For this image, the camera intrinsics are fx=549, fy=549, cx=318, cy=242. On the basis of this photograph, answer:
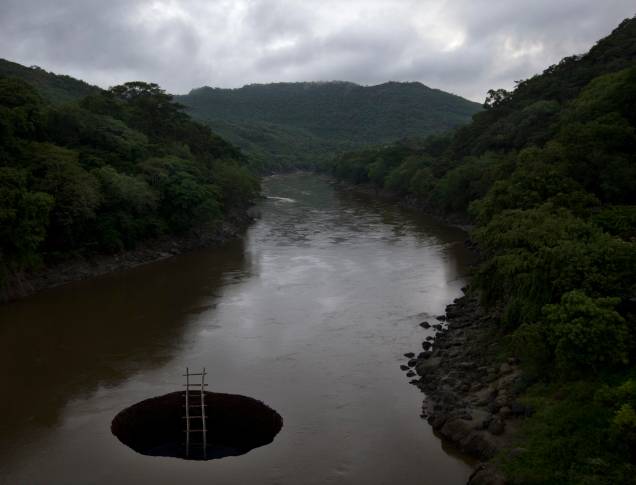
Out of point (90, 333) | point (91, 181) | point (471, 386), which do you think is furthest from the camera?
point (91, 181)

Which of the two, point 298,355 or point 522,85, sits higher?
point 522,85

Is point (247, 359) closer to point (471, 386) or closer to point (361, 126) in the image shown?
point (471, 386)

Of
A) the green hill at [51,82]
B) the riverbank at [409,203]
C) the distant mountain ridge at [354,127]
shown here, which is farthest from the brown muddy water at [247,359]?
the distant mountain ridge at [354,127]

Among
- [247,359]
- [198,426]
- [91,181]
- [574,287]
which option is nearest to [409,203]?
[91,181]

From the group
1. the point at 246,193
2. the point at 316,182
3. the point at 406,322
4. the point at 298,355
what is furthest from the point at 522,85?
the point at 298,355

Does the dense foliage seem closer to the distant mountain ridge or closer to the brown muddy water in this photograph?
the brown muddy water

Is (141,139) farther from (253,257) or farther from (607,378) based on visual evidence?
(607,378)

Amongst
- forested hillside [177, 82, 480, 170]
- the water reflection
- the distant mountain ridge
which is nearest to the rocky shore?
the water reflection
